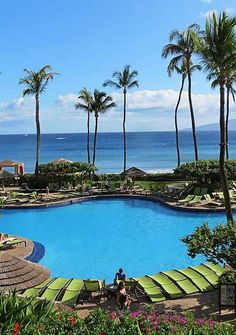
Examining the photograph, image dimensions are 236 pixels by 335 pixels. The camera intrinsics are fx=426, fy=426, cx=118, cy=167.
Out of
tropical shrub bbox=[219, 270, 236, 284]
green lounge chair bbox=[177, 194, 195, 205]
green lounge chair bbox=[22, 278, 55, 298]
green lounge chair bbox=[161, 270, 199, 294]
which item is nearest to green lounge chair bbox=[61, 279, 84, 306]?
green lounge chair bbox=[22, 278, 55, 298]

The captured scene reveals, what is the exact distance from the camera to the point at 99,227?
75.7 feet

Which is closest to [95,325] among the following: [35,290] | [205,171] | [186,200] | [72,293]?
[72,293]

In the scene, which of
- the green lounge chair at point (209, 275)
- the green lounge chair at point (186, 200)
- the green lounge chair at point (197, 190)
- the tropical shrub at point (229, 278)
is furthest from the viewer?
the green lounge chair at point (197, 190)

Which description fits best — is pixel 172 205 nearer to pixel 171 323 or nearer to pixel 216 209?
pixel 216 209

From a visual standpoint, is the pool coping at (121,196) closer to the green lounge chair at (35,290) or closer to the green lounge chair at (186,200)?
the green lounge chair at (186,200)

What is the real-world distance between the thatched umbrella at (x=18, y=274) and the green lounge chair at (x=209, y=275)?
4.65 meters

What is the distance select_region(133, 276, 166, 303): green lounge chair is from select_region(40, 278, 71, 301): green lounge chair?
2199mm

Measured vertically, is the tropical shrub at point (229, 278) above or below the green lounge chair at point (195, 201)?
below

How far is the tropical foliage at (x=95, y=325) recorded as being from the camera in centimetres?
612

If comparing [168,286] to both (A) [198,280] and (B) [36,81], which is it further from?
(B) [36,81]

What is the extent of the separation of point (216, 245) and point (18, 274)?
18.1 feet

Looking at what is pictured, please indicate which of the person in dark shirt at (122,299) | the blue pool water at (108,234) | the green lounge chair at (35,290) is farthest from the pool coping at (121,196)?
the person in dark shirt at (122,299)

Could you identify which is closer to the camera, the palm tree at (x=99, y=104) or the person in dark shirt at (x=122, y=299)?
the person in dark shirt at (x=122, y=299)

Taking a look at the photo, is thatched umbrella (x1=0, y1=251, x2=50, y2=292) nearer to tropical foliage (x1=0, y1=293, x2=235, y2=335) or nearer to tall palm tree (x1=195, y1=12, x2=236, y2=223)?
tropical foliage (x1=0, y1=293, x2=235, y2=335)
